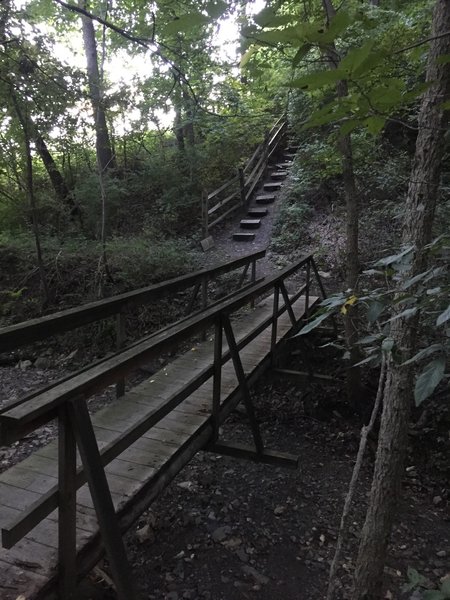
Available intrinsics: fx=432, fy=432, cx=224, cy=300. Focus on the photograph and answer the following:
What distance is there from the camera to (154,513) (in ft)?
14.4

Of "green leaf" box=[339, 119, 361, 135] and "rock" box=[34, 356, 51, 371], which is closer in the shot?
"green leaf" box=[339, 119, 361, 135]

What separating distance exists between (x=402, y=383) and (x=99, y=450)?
75.6 inches

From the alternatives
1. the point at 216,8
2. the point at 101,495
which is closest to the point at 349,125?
the point at 216,8

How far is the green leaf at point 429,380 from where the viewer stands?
1.28 meters

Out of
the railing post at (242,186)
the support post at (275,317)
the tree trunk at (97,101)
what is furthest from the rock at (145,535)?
the railing post at (242,186)

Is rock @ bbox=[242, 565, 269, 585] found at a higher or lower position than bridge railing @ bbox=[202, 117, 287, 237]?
lower

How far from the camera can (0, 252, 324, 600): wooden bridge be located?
6.07 feet

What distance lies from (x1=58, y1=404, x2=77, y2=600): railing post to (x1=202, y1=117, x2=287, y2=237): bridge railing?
10.0 m

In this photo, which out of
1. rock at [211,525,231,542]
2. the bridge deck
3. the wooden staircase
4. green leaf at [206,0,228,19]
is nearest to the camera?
green leaf at [206,0,228,19]

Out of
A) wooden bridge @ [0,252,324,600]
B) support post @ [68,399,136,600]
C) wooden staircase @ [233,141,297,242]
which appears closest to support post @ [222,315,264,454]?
wooden bridge @ [0,252,324,600]

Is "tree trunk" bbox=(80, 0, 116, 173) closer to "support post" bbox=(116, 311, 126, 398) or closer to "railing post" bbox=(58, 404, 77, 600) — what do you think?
"support post" bbox=(116, 311, 126, 398)

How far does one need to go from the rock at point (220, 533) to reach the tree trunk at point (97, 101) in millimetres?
6000

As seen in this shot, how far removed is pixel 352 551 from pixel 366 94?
13.1 ft

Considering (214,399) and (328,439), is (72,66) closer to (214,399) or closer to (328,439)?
(214,399)
